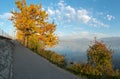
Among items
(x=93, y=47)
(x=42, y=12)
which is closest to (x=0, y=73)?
(x=42, y=12)

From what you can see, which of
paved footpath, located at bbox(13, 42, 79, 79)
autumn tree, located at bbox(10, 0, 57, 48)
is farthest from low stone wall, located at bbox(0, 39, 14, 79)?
autumn tree, located at bbox(10, 0, 57, 48)

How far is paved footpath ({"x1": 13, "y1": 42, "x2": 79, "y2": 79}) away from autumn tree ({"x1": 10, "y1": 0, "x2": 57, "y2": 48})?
2279cm

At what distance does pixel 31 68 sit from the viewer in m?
15.9

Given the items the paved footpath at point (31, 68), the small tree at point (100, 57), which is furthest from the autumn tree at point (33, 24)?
the paved footpath at point (31, 68)

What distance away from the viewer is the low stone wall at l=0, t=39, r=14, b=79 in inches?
549

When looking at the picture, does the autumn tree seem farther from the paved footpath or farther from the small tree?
the paved footpath

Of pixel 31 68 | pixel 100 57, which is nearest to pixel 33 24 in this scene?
Result: pixel 100 57

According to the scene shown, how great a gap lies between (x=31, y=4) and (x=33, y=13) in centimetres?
211

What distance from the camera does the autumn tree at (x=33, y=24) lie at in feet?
132

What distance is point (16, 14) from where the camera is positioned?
4128 cm

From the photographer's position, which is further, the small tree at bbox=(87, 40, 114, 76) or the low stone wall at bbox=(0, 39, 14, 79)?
the small tree at bbox=(87, 40, 114, 76)

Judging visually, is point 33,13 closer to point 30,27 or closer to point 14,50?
point 30,27

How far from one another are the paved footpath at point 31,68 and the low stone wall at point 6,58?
13.2 inches

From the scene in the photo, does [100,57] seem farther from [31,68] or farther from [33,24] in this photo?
[31,68]
